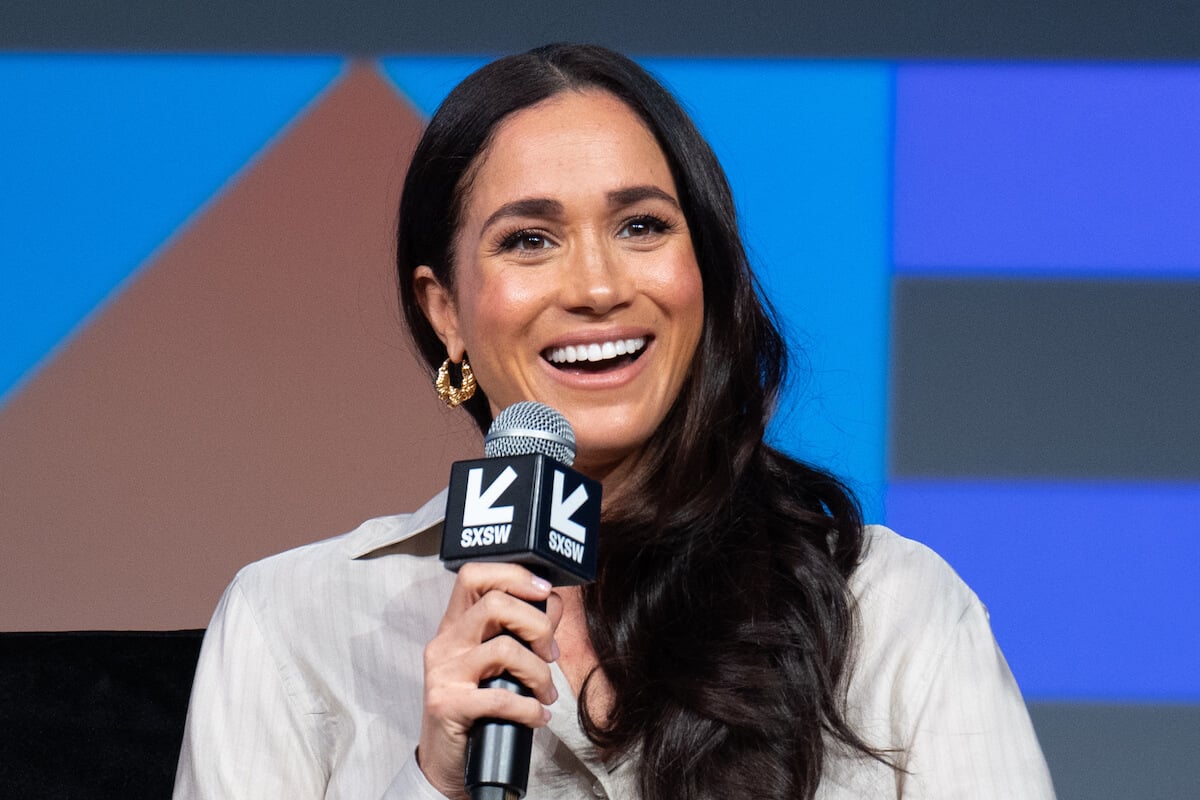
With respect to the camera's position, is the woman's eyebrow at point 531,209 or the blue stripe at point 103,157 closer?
the woman's eyebrow at point 531,209

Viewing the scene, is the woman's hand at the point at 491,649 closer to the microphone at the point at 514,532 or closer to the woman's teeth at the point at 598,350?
the microphone at the point at 514,532

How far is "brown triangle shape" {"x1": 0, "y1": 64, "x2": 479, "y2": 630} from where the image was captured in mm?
2988

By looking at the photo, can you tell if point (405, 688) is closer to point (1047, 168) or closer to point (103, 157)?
point (103, 157)

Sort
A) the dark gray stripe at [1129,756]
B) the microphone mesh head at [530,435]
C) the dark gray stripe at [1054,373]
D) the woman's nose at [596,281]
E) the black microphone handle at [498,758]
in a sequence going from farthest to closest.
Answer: the dark gray stripe at [1054,373] < the dark gray stripe at [1129,756] < the woman's nose at [596,281] < the microphone mesh head at [530,435] < the black microphone handle at [498,758]

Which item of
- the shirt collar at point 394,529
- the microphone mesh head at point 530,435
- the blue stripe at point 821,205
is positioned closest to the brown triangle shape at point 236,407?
the blue stripe at point 821,205

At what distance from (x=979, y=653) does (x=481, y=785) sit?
75 cm

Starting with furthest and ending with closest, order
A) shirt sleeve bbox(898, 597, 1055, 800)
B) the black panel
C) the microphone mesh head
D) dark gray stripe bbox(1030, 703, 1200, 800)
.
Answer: dark gray stripe bbox(1030, 703, 1200, 800) < the black panel < shirt sleeve bbox(898, 597, 1055, 800) < the microphone mesh head

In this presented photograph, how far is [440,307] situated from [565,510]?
0.82 m

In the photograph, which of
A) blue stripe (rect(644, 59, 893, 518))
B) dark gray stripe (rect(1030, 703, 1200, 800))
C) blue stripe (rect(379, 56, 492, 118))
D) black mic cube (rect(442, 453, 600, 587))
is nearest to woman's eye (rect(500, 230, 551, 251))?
black mic cube (rect(442, 453, 600, 587))

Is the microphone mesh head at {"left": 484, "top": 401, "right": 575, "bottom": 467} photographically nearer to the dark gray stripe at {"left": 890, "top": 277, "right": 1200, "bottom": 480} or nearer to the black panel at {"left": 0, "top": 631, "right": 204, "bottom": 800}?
the black panel at {"left": 0, "top": 631, "right": 204, "bottom": 800}

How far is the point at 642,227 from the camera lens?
6.20ft

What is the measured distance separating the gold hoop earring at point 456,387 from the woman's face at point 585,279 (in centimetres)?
11

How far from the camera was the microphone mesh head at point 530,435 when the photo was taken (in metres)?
1.39

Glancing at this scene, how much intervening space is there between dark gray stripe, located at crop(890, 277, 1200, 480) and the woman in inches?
43.0
